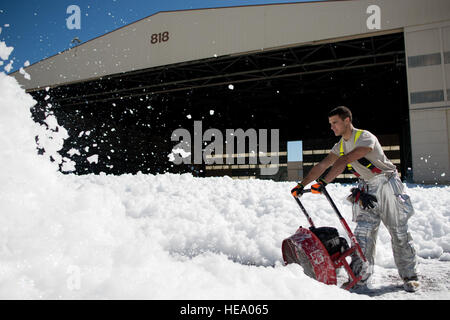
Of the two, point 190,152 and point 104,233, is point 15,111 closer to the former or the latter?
point 104,233

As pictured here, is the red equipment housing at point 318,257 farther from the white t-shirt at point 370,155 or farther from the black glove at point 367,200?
the white t-shirt at point 370,155

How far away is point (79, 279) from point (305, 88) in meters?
19.3

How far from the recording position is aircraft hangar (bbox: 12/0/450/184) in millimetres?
10609

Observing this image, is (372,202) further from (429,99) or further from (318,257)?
(429,99)

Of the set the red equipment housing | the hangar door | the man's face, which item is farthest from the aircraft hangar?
the red equipment housing

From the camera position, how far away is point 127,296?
1833 millimetres

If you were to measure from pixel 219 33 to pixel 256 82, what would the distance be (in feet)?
19.6

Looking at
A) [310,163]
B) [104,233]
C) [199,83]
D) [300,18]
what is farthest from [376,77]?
[104,233]

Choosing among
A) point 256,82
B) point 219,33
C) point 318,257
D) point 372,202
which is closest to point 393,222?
point 372,202

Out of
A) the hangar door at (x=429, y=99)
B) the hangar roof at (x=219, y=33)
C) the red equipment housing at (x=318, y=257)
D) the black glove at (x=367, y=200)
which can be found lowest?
the red equipment housing at (x=318, y=257)

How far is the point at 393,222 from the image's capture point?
2857 mm

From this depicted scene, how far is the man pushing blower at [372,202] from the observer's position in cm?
276

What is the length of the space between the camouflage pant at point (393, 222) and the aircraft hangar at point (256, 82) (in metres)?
9.05

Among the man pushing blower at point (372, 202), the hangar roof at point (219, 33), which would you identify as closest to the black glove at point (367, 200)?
the man pushing blower at point (372, 202)
